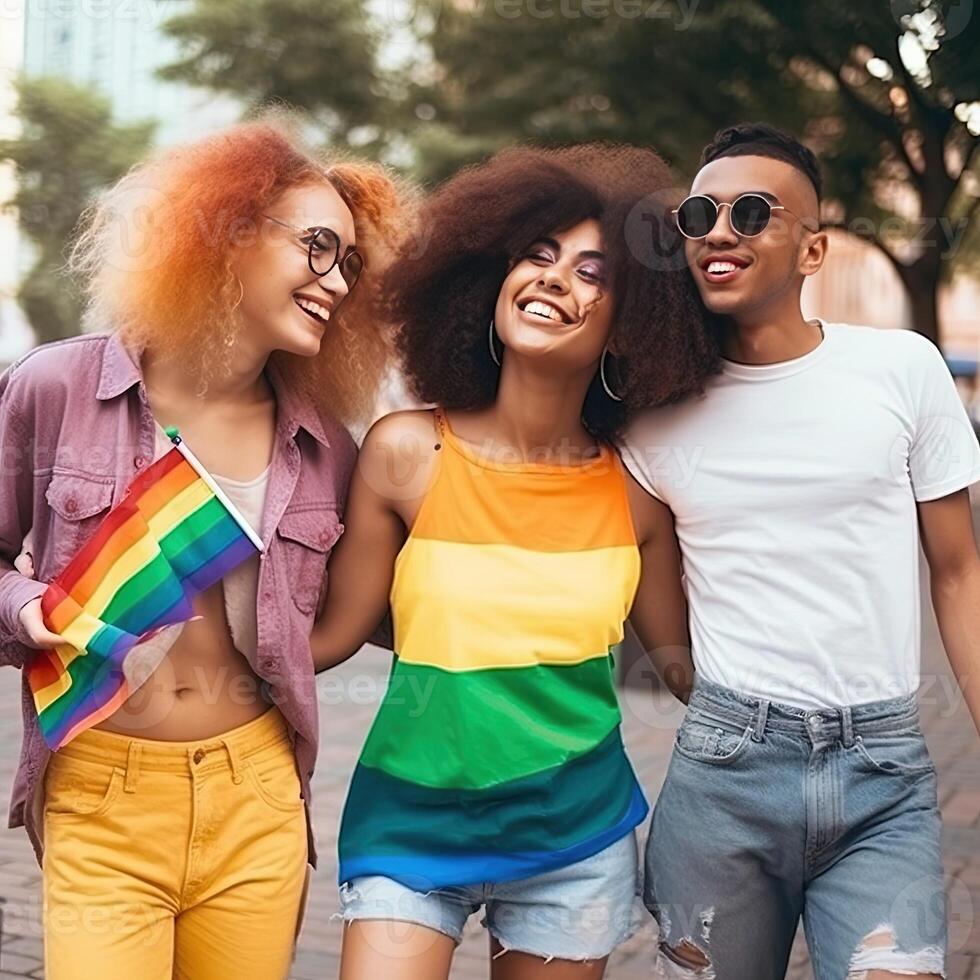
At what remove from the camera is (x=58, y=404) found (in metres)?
2.47

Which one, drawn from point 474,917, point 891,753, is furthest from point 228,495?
point 474,917

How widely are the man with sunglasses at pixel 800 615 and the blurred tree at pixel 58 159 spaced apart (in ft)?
47.4

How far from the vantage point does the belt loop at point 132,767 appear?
2.38 m

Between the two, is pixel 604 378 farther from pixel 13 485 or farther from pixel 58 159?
pixel 58 159

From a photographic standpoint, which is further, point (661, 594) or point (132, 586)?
point (661, 594)

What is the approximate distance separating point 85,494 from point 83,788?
0.49 meters

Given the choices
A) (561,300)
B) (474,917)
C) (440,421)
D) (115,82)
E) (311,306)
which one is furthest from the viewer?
(115,82)

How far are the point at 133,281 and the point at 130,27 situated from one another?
14.2 metres

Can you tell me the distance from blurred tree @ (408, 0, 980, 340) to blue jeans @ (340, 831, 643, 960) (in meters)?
7.27

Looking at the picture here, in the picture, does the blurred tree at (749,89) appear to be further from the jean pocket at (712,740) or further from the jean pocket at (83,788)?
the jean pocket at (83,788)

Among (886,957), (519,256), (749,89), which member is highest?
(749,89)

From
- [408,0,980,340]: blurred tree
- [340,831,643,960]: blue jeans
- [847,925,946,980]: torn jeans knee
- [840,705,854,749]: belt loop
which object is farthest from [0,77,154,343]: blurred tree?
[847,925,946,980]: torn jeans knee

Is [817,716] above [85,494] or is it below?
below

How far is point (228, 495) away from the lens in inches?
100
